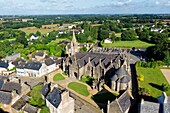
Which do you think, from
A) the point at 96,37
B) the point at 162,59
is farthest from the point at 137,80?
the point at 96,37

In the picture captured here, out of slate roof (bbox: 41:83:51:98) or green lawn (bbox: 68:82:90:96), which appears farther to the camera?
green lawn (bbox: 68:82:90:96)

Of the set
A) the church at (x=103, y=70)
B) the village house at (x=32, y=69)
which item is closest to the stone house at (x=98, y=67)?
the church at (x=103, y=70)

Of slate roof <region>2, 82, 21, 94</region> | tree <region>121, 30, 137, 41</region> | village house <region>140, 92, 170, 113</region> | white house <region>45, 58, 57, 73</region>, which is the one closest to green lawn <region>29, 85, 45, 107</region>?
slate roof <region>2, 82, 21, 94</region>

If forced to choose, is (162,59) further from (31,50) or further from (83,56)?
(31,50)

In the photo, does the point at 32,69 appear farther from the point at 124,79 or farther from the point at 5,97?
the point at 124,79

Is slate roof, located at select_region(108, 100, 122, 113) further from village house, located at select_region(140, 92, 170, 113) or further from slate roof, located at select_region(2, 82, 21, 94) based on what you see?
slate roof, located at select_region(2, 82, 21, 94)

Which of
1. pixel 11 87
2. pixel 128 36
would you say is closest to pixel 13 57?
pixel 11 87
